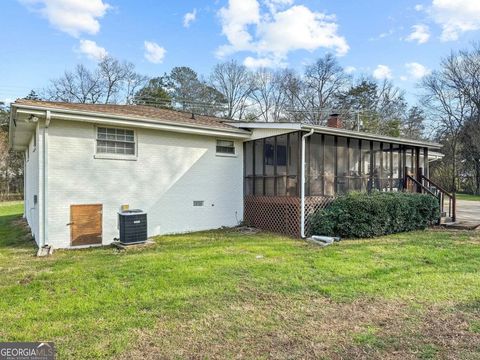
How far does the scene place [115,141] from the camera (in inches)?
342

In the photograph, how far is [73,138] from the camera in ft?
26.2

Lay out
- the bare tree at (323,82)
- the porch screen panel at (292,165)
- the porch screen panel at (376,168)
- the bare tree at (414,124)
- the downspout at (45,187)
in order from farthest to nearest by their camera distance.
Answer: the bare tree at (414,124) → the bare tree at (323,82) → the porch screen panel at (376,168) → the porch screen panel at (292,165) → the downspout at (45,187)

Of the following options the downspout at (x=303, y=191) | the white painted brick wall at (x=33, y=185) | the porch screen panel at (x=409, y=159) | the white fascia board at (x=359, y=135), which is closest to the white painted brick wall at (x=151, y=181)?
the white painted brick wall at (x=33, y=185)

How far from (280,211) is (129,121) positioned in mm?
5020

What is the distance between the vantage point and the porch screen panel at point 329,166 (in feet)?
33.0

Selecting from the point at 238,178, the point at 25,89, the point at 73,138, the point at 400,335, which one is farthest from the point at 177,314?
the point at 25,89

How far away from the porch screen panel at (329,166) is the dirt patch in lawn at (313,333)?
239 inches

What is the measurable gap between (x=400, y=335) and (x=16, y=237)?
1085 cm

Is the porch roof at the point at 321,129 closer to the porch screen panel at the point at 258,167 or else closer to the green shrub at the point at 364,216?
the porch screen panel at the point at 258,167

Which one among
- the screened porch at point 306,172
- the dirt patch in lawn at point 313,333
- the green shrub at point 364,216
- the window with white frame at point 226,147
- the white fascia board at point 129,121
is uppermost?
the white fascia board at point 129,121

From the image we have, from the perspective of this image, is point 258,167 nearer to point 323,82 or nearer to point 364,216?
point 364,216

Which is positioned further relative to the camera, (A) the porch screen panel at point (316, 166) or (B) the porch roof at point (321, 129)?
(A) the porch screen panel at point (316, 166)

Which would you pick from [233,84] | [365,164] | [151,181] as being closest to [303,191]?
[365,164]

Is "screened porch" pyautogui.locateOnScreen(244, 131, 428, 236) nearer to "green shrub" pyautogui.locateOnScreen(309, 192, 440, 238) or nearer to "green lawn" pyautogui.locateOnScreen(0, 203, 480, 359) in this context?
"green shrub" pyautogui.locateOnScreen(309, 192, 440, 238)
